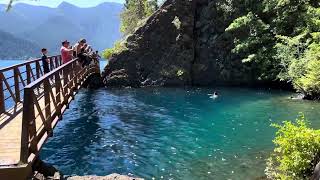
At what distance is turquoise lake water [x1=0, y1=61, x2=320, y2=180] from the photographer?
1631cm

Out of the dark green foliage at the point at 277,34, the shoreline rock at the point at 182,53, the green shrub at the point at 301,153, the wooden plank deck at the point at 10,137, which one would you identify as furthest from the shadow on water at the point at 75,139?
the dark green foliage at the point at 277,34

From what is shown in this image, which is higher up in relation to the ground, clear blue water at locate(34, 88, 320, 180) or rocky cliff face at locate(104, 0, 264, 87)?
rocky cliff face at locate(104, 0, 264, 87)

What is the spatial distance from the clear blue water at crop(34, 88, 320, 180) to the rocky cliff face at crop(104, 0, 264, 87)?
30.5 ft

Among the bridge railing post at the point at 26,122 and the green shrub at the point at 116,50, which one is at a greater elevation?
the green shrub at the point at 116,50

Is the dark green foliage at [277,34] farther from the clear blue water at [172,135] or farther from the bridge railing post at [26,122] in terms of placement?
the bridge railing post at [26,122]

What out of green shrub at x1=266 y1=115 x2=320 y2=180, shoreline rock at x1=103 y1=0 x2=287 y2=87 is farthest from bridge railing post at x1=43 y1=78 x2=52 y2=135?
shoreline rock at x1=103 y1=0 x2=287 y2=87

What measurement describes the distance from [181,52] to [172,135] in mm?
27754

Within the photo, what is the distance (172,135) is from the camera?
22.4 metres

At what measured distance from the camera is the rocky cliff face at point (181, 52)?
47.3 meters

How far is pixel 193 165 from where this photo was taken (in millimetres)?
16516

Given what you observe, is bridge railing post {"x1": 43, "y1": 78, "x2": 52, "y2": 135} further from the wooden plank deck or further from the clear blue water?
the clear blue water

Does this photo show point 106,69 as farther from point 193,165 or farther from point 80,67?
point 193,165

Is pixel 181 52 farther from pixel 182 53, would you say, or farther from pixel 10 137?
pixel 10 137

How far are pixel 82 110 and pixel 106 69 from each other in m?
18.5
